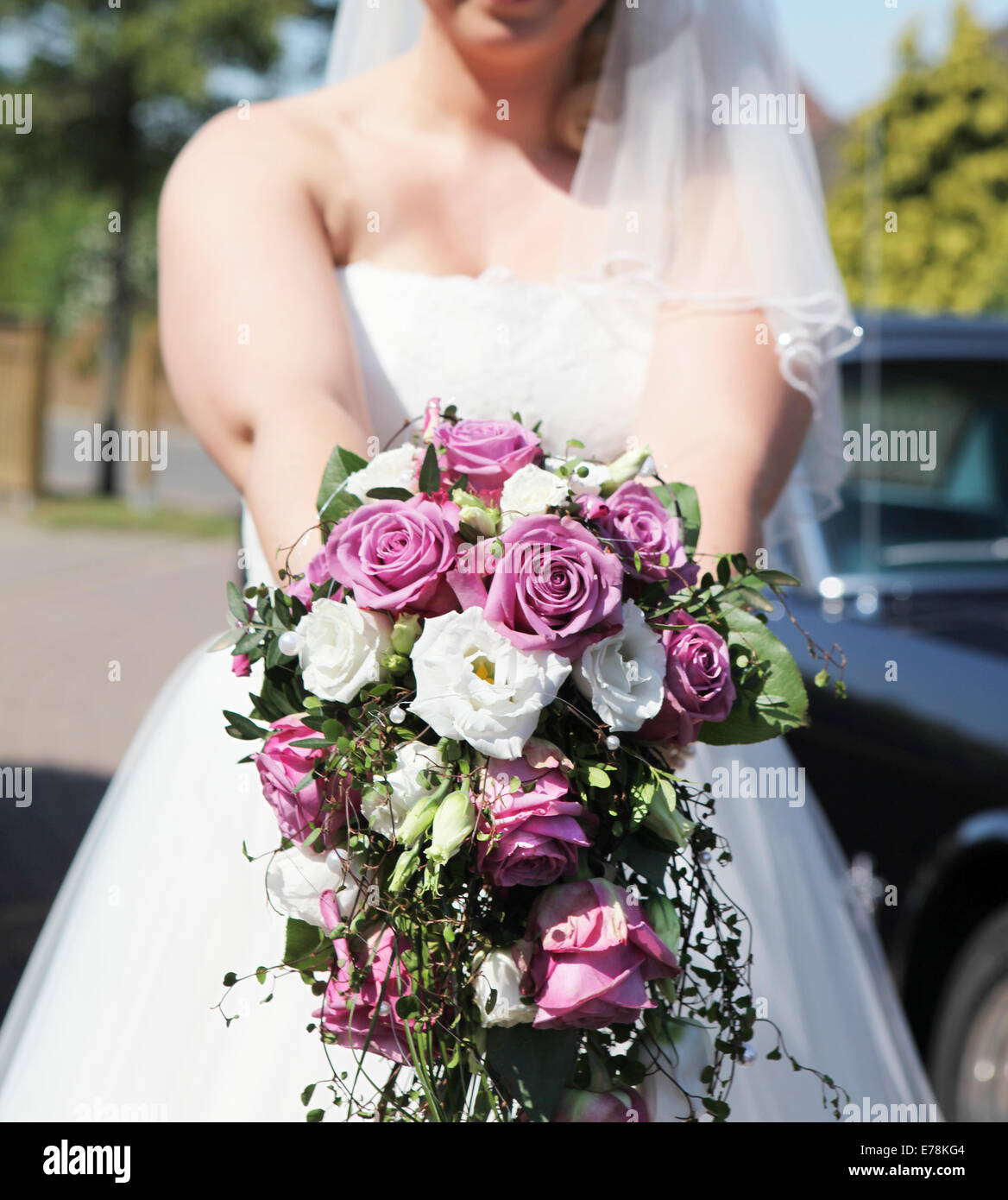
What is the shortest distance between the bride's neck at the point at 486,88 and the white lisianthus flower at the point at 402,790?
127 cm

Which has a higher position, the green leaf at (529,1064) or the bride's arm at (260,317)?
the bride's arm at (260,317)

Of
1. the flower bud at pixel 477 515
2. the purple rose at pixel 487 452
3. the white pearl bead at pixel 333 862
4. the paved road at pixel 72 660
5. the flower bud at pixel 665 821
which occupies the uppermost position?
the purple rose at pixel 487 452

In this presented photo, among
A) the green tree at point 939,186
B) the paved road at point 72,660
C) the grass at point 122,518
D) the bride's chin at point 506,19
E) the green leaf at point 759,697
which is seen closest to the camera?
the green leaf at point 759,697

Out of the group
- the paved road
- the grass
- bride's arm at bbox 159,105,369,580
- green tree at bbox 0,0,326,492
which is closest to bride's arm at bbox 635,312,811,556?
bride's arm at bbox 159,105,369,580

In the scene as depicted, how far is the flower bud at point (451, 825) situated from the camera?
1.26 meters

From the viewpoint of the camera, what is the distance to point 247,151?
2033 millimetres

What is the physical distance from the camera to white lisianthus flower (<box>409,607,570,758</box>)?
50.1 inches

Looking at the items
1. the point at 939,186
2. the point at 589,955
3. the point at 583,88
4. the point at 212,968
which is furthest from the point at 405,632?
the point at 939,186

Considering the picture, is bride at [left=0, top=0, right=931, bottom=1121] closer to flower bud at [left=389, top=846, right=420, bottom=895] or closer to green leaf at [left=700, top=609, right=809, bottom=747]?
green leaf at [left=700, top=609, right=809, bottom=747]

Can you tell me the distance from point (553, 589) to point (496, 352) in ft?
2.95

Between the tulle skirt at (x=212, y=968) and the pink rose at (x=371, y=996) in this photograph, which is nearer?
the pink rose at (x=371, y=996)

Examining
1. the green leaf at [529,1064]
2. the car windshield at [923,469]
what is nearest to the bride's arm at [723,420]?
the green leaf at [529,1064]

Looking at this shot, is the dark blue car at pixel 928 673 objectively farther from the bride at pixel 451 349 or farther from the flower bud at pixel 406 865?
the flower bud at pixel 406 865

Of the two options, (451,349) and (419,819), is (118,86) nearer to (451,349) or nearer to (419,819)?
(451,349)
